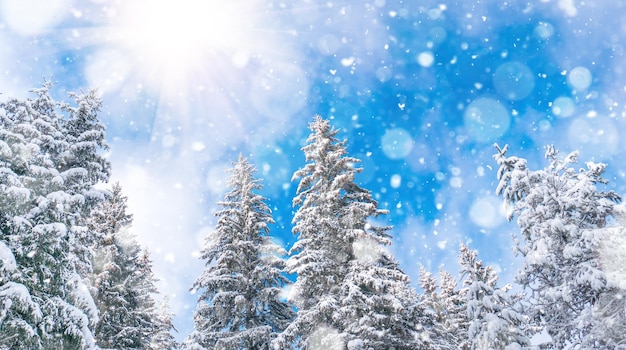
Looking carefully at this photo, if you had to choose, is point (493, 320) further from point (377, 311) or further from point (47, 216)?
point (47, 216)

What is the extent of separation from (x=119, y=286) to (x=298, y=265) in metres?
8.89

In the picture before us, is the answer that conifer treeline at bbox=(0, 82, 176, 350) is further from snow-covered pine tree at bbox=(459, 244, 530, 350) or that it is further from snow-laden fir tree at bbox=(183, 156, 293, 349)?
snow-covered pine tree at bbox=(459, 244, 530, 350)

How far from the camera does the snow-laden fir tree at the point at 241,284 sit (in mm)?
15617

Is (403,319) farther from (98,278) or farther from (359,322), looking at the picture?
(98,278)

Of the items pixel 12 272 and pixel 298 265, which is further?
pixel 298 265

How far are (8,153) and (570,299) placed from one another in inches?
700

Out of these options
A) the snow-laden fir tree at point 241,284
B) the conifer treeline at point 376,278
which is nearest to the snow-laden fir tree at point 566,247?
the conifer treeline at point 376,278

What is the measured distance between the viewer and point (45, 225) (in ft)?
→ 36.3

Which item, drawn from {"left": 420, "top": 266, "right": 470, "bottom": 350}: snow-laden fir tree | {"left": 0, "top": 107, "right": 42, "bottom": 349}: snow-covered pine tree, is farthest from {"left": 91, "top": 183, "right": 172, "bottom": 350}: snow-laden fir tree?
{"left": 420, "top": 266, "right": 470, "bottom": 350}: snow-laden fir tree

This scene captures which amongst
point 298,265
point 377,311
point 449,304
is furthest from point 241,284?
point 449,304

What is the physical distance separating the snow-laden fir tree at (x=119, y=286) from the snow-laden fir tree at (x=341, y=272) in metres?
8.28

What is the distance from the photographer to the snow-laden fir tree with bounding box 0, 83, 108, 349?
10938mm

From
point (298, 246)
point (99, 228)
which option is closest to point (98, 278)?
point (99, 228)

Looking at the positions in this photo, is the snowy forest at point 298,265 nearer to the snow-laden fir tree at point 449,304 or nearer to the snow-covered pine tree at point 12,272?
the snow-covered pine tree at point 12,272
